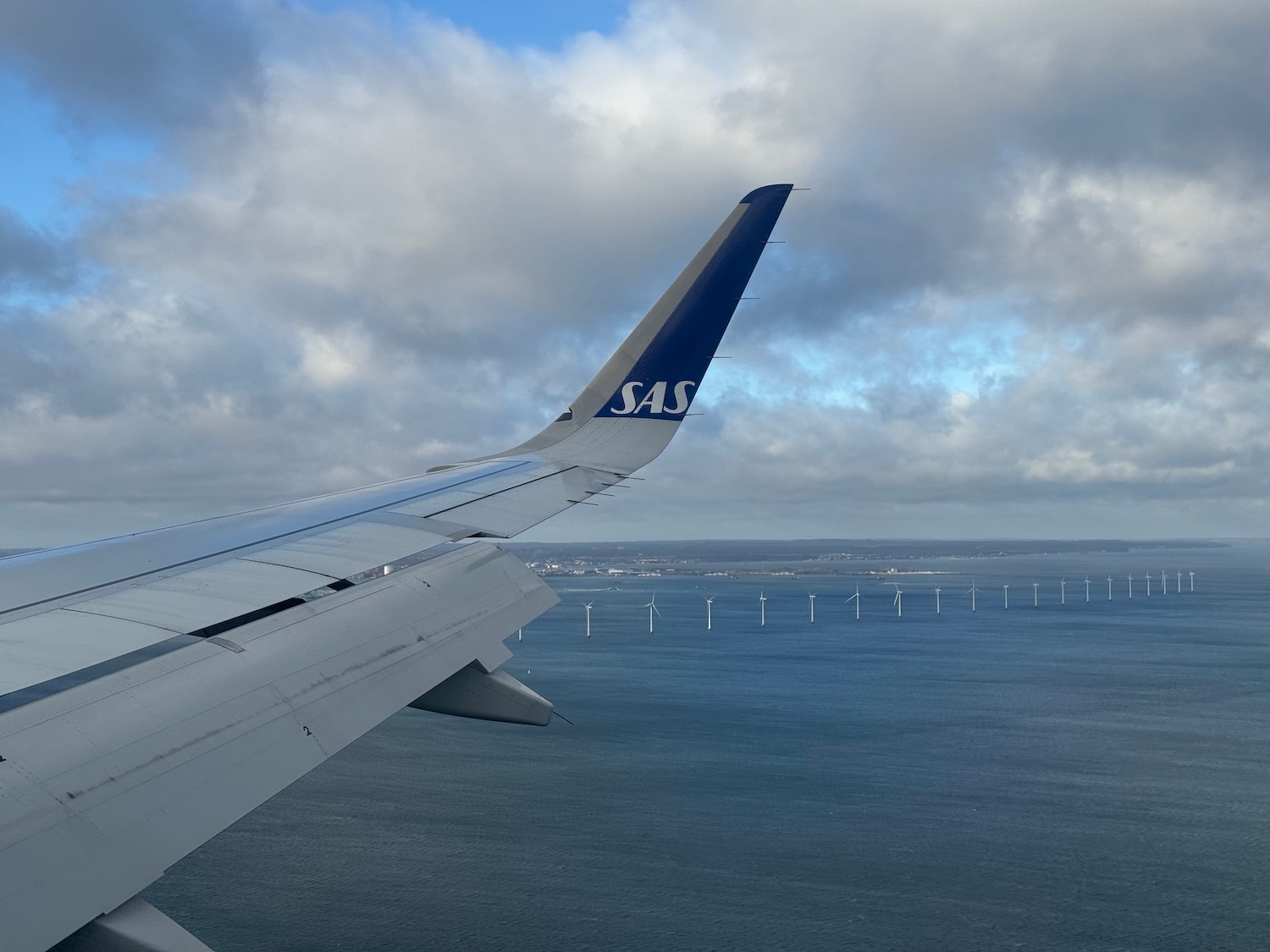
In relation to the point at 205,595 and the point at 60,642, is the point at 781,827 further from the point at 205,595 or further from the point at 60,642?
the point at 60,642

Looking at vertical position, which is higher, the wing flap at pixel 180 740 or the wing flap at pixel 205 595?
the wing flap at pixel 205 595

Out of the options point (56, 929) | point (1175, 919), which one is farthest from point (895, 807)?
point (56, 929)

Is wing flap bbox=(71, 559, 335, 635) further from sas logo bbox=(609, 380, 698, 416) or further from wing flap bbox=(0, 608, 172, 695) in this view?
sas logo bbox=(609, 380, 698, 416)

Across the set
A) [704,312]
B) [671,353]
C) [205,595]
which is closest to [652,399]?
[671,353]

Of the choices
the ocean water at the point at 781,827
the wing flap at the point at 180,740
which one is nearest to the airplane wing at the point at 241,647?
the wing flap at the point at 180,740

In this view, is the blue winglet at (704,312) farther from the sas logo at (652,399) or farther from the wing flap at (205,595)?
the wing flap at (205,595)

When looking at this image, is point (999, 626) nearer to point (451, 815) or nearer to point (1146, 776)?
point (1146, 776)

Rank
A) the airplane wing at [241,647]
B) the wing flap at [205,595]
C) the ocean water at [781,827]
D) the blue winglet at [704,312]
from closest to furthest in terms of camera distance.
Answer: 1. the airplane wing at [241,647]
2. the wing flap at [205,595]
3. the blue winglet at [704,312]
4. the ocean water at [781,827]
